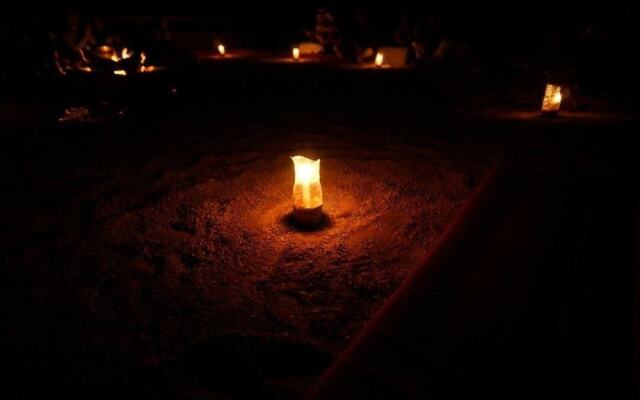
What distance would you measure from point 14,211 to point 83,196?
1.82ft

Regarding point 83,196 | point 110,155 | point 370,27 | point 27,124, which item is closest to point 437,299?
point 83,196

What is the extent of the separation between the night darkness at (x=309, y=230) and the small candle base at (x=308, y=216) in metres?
0.02

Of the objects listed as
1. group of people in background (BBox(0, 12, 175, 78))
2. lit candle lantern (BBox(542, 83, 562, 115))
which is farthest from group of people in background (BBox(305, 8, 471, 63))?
group of people in background (BBox(0, 12, 175, 78))

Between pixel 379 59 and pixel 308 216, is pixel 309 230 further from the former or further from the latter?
pixel 379 59

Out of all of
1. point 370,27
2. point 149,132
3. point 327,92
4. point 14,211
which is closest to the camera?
point 14,211

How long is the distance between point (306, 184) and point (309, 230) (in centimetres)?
39


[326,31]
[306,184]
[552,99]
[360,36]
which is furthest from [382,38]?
[306,184]

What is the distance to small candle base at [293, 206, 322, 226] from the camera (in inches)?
133

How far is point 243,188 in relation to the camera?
4188 millimetres

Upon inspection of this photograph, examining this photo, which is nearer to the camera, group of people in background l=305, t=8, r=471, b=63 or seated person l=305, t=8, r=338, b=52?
group of people in background l=305, t=8, r=471, b=63

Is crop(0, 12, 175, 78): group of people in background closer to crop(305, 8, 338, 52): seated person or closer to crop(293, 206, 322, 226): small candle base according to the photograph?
crop(293, 206, 322, 226): small candle base

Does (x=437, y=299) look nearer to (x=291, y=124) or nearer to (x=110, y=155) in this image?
(x=110, y=155)

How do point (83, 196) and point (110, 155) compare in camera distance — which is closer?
point (83, 196)

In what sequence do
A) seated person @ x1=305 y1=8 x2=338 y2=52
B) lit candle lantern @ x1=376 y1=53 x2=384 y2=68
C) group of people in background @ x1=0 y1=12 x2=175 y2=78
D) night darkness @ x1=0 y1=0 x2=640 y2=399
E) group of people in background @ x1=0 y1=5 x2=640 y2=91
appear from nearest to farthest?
night darkness @ x1=0 y1=0 x2=640 y2=399, group of people in background @ x1=0 y1=12 x2=175 y2=78, group of people in background @ x1=0 y1=5 x2=640 y2=91, lit candle lantern @ x1=376 y1=53 x2=384 y2=68, seated person @ x1=305 y1=8 x2=338 y2=52
